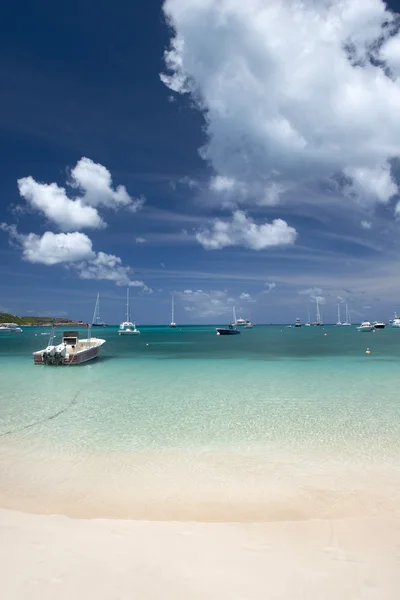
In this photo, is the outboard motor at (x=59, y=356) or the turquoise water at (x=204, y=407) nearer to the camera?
the turquoise water at (x=204, y=407)

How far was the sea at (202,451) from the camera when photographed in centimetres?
738

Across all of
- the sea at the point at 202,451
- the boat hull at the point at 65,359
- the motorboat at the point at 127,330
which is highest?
the motorboat at the point at 127,330

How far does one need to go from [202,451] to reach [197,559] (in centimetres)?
553

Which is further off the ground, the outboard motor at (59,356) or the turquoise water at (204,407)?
the outboard motor at (59,356)

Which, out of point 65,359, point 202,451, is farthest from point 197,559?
point 65,359

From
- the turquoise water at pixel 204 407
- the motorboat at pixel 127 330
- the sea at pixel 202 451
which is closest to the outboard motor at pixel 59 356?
the turquoise water at pixel 204 407

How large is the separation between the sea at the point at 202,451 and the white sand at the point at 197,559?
25.5 inches

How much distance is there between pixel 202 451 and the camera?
1071cm

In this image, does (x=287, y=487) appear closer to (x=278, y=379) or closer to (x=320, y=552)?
(x=320, y=552)

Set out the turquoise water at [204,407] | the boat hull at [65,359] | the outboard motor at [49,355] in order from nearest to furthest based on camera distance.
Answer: the turquoise water at [204,407] → the outboard motor at [49,355] → the boat hull at [65,359]

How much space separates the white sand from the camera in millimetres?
4480

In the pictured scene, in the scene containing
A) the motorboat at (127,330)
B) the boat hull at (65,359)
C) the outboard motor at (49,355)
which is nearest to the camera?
the outboard motor at (49,355)

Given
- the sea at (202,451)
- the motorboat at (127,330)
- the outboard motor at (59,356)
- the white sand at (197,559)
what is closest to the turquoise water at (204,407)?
the sea at (202,451)

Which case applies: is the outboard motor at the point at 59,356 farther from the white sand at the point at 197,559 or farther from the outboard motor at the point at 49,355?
the white sand at the point at 197,559
